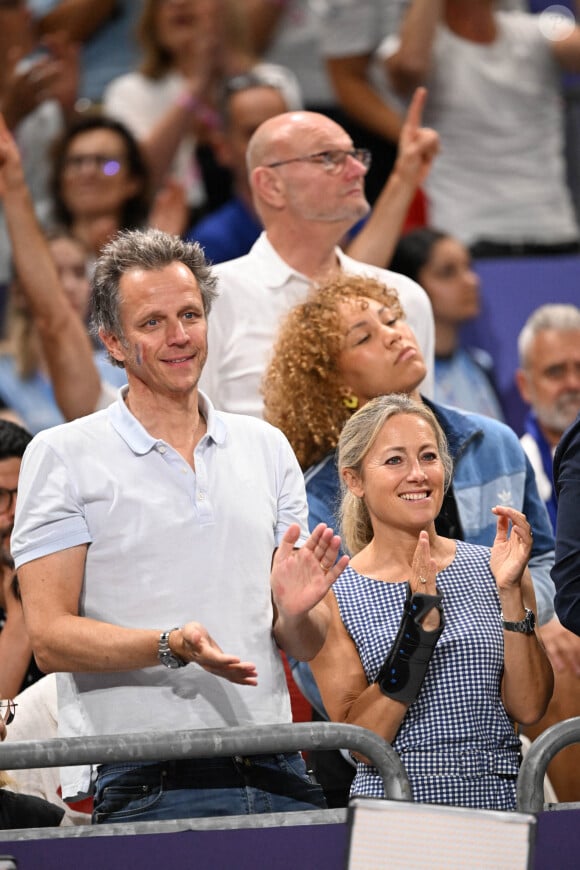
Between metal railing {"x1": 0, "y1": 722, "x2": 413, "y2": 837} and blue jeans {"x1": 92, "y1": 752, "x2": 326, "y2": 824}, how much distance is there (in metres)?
0.20

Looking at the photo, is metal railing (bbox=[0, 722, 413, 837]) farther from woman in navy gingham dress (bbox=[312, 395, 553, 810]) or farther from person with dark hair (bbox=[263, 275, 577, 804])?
person with dark hair (bbox=[263, 275, 577, 804])

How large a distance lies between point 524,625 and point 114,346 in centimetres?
97

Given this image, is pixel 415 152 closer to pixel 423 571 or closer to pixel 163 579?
pixel 423 571

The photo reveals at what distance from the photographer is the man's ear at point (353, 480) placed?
2994mm

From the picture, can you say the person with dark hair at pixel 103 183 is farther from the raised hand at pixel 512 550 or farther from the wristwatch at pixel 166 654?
the wristwatch at pixel 166 654

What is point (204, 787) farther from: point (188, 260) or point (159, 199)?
point (159, 199)

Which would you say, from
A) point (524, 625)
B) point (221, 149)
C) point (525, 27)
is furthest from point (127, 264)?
point (525, 27)

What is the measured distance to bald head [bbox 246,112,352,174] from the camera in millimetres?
4082

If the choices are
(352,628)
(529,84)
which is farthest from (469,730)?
(529,84)

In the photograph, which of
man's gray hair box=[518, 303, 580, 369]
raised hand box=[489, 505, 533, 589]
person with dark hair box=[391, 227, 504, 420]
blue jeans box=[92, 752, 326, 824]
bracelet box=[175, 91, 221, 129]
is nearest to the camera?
blue jeans box=[92, 752, 326, 824]

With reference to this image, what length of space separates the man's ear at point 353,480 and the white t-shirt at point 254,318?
75cm

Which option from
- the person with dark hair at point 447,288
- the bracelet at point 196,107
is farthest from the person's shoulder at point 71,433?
the bracelet at point 196,107

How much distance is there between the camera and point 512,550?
2.85 meters

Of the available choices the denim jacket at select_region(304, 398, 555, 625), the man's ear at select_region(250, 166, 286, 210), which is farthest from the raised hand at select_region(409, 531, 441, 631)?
the man's ear at select_region(250, 166, 286, 210)
